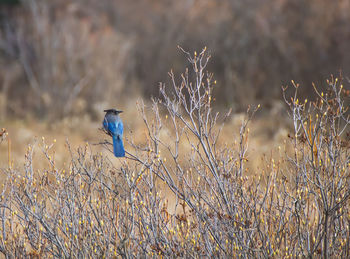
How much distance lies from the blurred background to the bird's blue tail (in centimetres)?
1130

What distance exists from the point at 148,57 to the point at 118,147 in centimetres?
1785

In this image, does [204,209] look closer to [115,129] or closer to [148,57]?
[115,129]

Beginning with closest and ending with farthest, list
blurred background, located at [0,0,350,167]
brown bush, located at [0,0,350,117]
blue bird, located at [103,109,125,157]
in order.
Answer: blue bird, located at [103,109,125,157] < blurred background, located at [0,0,350,167] < brown bush, located at [0,0,350,117]

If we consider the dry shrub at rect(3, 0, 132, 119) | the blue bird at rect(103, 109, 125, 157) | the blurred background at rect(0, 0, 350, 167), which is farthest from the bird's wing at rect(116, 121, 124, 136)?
the dry shrub at rect(3, 0, 132, 119)

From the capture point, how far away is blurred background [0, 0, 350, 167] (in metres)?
20.2

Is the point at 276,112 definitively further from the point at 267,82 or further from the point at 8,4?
the point at 8,4

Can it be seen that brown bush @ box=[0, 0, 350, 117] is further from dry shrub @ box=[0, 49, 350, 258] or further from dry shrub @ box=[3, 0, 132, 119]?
dry shrub @ box=[0, 49, 350, 258]

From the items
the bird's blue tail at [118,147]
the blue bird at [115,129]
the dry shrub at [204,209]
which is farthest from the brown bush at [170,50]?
the dry shrub at [204,209]

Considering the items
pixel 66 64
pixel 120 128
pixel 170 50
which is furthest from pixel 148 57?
pixel 120 128

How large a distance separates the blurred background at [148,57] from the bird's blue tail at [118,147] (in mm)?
11303

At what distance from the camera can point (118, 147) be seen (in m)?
6.56

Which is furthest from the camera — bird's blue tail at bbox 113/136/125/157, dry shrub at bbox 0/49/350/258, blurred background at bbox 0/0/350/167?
blurred background at bbox 0/0/350/167

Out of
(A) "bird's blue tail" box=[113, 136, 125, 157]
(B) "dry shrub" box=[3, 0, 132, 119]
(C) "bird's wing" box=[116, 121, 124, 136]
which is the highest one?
(B) "dry shrub" box=[3, 0, 132, 119]

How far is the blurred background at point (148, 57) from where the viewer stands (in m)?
20.2
